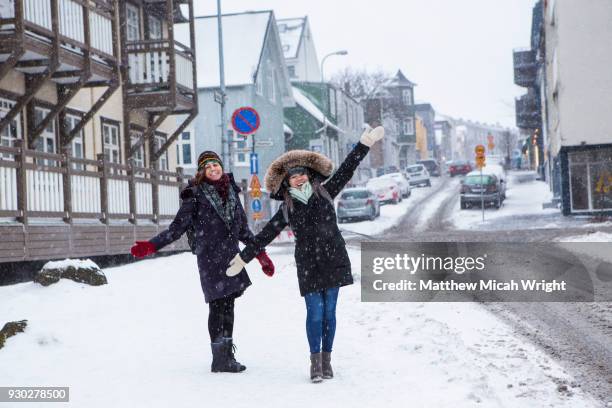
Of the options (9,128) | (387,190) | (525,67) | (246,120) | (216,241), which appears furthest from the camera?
(525,67)

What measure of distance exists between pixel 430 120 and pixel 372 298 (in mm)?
111826

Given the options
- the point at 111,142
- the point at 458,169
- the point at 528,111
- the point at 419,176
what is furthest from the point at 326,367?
the point at 458,169

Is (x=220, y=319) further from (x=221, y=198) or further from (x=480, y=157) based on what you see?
(x=480, y=157)

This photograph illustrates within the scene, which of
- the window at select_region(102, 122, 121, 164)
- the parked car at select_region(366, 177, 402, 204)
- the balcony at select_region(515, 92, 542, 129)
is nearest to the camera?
the window at select_region(102, 122, 121, 164)

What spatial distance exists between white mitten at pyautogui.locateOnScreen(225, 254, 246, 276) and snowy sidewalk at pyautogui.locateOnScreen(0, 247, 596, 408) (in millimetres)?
770

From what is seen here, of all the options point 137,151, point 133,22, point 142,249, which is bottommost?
point 142,249

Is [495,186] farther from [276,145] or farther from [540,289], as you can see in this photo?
[540,289]

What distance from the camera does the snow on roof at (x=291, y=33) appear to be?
188ft

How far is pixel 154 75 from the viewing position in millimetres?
19703

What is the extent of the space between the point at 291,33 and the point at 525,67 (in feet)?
54.2

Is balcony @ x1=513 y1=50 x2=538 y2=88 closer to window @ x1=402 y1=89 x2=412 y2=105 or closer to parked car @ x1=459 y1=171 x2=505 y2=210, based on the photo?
parked car @ x1=459 y1=171 x2=505 y2=210

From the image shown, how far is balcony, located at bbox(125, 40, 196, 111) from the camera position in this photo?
63.3 feet

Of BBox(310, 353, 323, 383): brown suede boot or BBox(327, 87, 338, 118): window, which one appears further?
BBox(327, 87, 338, 118): window

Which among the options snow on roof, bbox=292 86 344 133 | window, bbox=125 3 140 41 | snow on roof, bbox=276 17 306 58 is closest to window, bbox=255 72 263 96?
snow on roof, bbox=292 86 344 133
